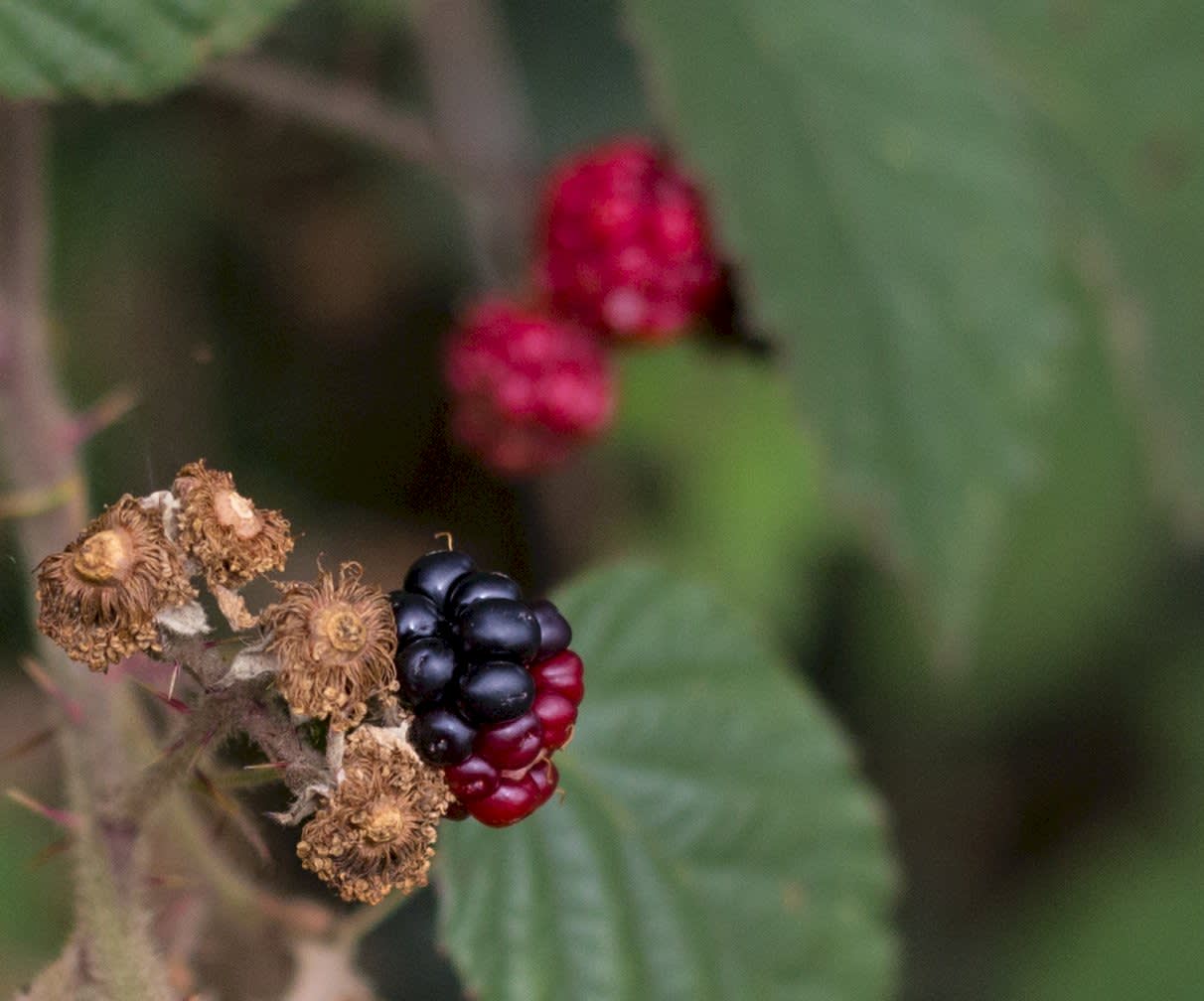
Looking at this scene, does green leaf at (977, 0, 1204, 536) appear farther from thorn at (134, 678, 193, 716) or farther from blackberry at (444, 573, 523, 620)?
thorn at (134, 678, 193, 716)

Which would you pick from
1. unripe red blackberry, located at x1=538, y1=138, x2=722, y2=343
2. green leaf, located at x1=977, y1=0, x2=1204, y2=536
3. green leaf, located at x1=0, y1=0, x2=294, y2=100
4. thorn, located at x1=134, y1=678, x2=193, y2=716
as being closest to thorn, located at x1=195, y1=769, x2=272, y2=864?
thorn, located at x1=134, y1=678, x2=193, y2=716

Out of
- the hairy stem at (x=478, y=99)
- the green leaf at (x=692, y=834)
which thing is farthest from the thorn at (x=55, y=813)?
the hairy stem at (x=478, y=99)

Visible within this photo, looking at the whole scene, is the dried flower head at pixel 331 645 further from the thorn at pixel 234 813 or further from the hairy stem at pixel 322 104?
the hairy stem at pixel 322 104

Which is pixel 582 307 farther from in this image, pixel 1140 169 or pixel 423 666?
pixel 423 666

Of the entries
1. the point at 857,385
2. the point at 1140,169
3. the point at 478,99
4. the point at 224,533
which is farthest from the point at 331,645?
the point at 478,99

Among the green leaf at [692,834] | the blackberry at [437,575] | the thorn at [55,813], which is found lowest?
the green leaf at [692,834]

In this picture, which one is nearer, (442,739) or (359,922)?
(442,739)

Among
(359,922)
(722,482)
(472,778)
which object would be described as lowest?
(722,482)
